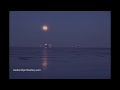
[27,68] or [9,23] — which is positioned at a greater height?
[9,23]
